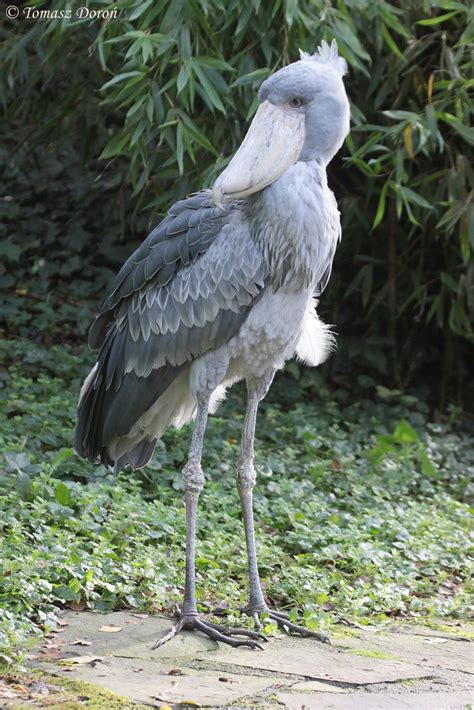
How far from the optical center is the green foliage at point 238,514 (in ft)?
13.9

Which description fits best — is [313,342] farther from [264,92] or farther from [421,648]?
[421,648]

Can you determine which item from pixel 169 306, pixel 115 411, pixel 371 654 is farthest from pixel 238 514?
pixel 371 654

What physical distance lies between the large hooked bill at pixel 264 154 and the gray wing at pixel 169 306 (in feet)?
0.75

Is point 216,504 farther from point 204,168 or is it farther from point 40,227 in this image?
point 40,227

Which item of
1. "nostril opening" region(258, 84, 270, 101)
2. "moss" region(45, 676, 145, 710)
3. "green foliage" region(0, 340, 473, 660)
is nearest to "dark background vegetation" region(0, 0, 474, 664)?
"green foliage" region(0, 340, 473, 660)

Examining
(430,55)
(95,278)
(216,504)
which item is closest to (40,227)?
(95,278)

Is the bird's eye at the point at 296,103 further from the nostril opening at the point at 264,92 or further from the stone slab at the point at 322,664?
the stone slab at the point at 322,664

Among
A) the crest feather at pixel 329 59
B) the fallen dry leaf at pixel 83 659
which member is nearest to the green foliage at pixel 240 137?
the crest feather at pixel 329 59

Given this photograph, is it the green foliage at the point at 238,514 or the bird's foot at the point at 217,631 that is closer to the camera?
the bird's foot at the point at 217,631

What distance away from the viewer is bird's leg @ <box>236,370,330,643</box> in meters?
4.20

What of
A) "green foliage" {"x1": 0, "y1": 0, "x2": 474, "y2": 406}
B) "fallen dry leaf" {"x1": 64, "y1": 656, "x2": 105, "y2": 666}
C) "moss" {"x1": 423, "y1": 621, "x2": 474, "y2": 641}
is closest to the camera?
"fallen dry leaf" {"x1": 64, "y1": 656, "x2": 105, "y2": 666}

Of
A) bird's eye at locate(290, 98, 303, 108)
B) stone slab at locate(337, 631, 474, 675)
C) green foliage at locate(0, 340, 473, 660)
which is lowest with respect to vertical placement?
stone slab at locate(337, 631, 474, 675)

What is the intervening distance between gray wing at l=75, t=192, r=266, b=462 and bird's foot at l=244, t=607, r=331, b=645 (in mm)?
946

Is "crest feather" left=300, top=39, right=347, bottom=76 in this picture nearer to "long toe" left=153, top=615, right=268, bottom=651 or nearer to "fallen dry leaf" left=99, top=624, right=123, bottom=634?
"long toe" left=153, top=615, right=268, bottom=651
